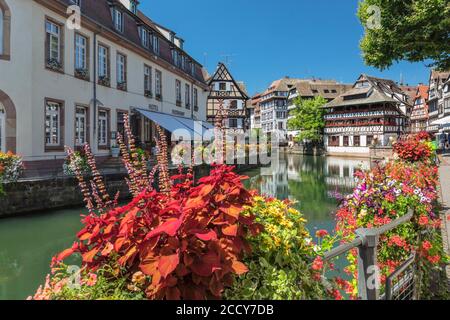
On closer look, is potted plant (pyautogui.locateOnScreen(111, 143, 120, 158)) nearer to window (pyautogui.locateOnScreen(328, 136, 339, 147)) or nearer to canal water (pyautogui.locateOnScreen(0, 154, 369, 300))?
canal water (pyautogui.locateOnScreen(0, 154, 369, 300))

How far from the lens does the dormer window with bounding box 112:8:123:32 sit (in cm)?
1959

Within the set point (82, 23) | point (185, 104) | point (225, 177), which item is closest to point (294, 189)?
point (82, 23)

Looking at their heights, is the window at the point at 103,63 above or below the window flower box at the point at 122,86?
above

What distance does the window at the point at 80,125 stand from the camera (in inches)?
661

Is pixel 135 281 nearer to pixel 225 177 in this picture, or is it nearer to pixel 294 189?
pixel 225 177

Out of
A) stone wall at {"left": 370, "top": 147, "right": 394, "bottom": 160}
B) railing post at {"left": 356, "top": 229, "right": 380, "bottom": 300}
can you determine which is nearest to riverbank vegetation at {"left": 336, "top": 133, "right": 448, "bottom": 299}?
railing post at {"left": 356, "top": 229, "right": 380, "bottom": 300}

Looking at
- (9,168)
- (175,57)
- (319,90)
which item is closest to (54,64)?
(9,168)

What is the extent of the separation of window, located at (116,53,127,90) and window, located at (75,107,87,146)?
3461 mm

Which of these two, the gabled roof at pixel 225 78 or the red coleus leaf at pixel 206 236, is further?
the gabled roof at pixel 225 78

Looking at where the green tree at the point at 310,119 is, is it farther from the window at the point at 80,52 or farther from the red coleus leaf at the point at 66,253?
the red coleus leaf at the point at 66,253

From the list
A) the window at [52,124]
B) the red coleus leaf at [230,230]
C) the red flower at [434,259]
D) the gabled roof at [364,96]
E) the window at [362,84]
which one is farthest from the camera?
the window at [362,84]

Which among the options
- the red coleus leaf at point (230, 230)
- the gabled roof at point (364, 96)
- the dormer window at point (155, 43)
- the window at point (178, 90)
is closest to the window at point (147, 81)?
the dormer window at point (155, 43)

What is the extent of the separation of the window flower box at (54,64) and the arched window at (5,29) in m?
1.77

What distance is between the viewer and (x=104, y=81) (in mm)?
18594
